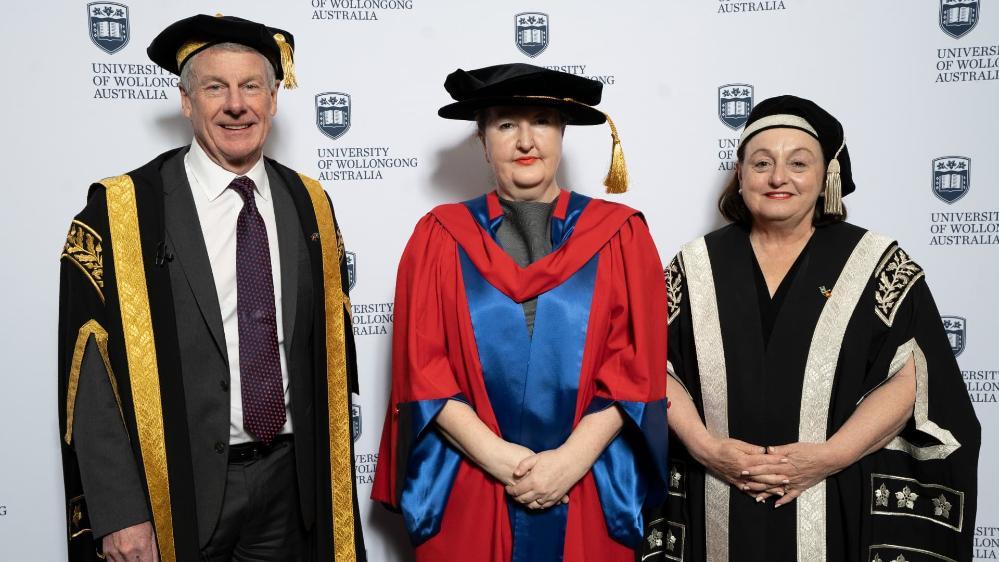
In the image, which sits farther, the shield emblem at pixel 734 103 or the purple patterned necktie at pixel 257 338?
the shield emblem at pixel 734 103

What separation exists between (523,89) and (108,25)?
168cm

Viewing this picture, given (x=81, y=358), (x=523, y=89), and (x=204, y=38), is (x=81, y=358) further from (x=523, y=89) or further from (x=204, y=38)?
(x=523, y=89)

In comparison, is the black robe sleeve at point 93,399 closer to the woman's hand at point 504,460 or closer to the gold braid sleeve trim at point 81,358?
the gold braid sleeve trim at point 81,358

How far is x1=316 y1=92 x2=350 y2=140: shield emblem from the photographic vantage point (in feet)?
9.91

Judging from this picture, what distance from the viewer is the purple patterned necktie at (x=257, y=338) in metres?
2.13

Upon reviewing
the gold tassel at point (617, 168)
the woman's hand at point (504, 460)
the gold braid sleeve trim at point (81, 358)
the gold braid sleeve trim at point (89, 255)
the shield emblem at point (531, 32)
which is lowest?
the woman's hand at point (504, 460)

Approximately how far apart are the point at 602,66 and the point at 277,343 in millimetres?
1712

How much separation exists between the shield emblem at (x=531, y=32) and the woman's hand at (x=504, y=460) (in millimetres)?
1647

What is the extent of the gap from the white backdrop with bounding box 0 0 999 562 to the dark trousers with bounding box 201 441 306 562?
871mm

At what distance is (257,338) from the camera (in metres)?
2.15

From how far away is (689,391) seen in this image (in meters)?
2.52

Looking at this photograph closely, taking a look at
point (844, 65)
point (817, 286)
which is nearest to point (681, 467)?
point (817, 286)

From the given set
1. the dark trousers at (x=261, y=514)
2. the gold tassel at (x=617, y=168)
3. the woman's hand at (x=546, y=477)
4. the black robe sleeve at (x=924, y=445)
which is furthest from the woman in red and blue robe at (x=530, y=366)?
the black robe sleeve at (x=924, y=445)

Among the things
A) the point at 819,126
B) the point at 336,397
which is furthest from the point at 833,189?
the point at 336,397
